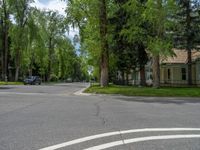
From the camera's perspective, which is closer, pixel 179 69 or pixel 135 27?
pixel 135 27

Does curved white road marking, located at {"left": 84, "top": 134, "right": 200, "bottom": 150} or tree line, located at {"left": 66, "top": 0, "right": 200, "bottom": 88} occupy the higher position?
tree line, located at {"left": 66, "top": 0, "right": 200, "bottom": 88}

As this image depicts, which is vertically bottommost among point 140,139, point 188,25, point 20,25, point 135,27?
point 140,139

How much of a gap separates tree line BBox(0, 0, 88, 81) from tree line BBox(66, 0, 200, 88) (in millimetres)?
4445

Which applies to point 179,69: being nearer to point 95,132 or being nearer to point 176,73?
point 176,73

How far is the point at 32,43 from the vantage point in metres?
79.1

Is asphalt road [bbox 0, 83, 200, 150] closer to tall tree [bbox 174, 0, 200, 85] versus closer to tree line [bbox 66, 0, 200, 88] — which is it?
tree line [bbox 66, 0, 200, 88]

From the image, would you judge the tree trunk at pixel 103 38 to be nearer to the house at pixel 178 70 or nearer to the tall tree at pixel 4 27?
the house at pixel 178 70

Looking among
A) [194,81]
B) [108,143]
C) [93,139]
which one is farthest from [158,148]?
[194,81]

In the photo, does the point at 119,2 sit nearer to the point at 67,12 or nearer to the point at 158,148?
the point at 67,12

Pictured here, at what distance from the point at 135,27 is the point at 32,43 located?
4926 cm

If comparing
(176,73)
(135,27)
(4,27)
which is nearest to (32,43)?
(4,27)

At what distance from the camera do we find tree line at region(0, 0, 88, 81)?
64.1 metres

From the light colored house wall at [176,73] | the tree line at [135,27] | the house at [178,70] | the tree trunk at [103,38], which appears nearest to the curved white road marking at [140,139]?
the tree line at [135,27]

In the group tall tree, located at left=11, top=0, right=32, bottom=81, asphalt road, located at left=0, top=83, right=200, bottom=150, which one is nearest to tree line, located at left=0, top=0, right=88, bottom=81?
tall tree, located at left=11, top=0, right=32, bottom=81
